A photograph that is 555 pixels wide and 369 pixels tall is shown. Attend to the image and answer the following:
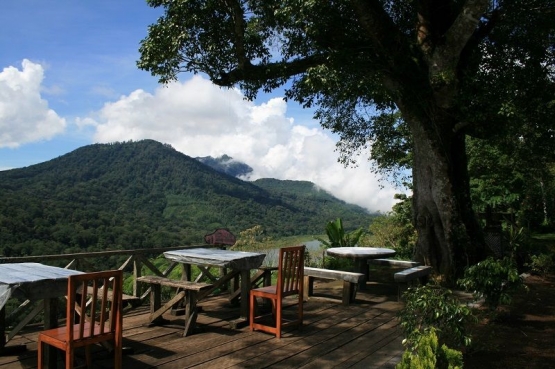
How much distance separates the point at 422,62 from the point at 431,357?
247 inches

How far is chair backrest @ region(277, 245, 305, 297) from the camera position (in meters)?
4.86

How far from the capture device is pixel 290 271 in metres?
5.02

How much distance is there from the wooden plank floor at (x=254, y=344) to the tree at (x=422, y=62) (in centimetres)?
277

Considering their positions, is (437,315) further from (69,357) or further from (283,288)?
(69,357)

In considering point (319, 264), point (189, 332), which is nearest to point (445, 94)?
point (189, 332)

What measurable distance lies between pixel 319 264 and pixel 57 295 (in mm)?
8189

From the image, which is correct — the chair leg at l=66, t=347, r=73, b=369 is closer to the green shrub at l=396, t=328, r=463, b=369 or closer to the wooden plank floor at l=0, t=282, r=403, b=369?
the wooden plank floor at l=0, t=282, r=403, b=369

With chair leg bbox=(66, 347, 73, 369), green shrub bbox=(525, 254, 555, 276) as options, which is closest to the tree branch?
green shrub bbox=(525, 254, 555, 276)

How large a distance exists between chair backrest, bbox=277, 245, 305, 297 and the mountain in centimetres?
13960

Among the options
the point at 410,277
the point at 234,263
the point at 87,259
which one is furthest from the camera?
the point at 410,277

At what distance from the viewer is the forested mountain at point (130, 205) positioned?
2841 cm

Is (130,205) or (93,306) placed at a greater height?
(130,205)

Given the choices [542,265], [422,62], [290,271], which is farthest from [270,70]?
[542,265]

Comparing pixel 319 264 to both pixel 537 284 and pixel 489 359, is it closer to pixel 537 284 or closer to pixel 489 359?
pixel 537 284
